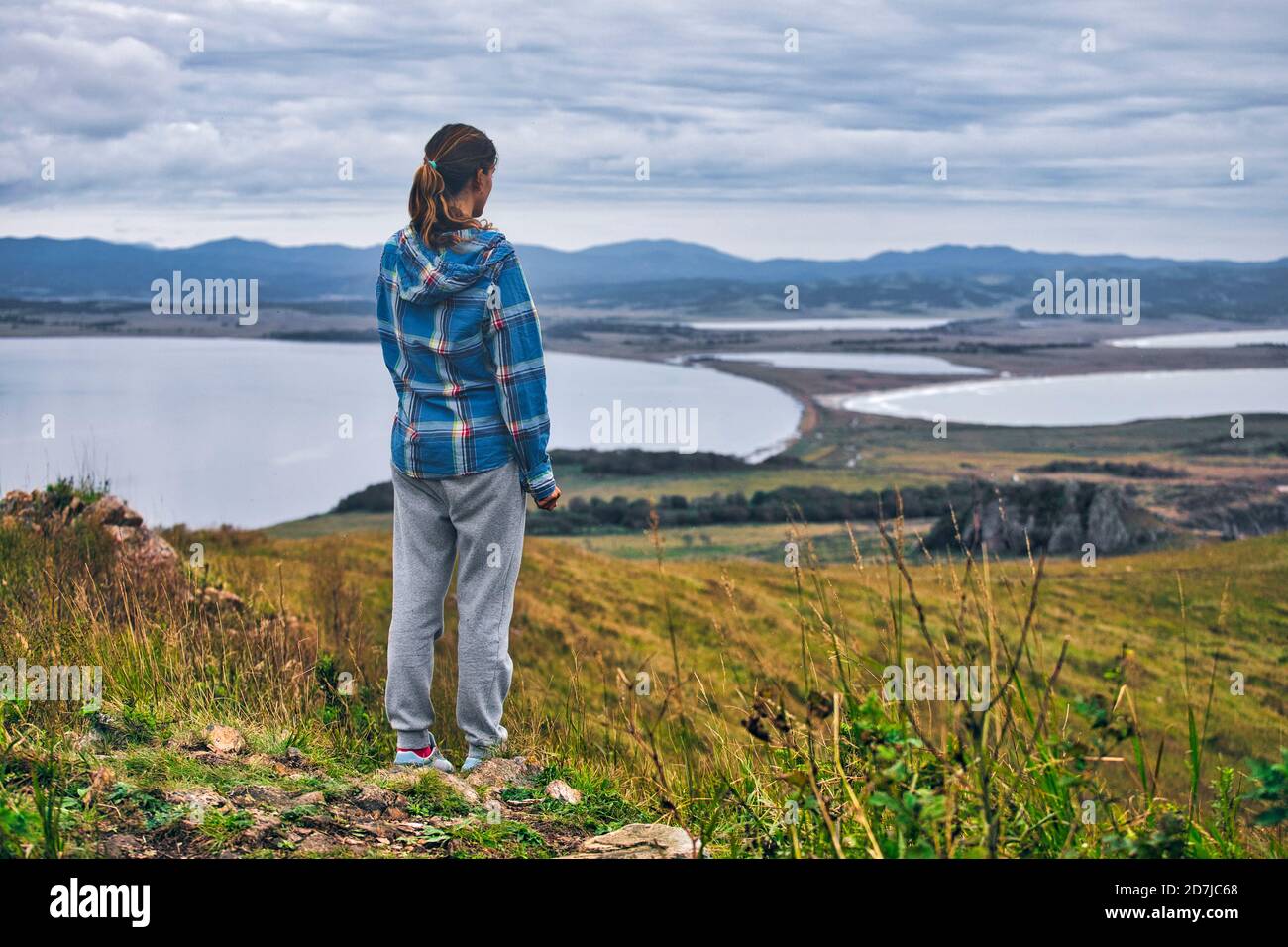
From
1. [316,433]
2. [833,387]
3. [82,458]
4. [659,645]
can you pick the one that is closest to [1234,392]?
[833,387]

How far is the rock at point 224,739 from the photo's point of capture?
4.96 meters

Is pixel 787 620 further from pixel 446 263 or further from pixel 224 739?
pixel 446 263

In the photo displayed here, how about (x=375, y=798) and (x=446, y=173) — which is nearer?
(x=375, y=798)

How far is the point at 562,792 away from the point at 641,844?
84cm

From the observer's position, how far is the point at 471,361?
494 centimetres

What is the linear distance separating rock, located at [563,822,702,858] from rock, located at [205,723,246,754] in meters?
1.60

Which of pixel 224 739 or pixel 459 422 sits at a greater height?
pixel 459 422

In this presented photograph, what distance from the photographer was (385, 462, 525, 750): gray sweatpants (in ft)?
16.4

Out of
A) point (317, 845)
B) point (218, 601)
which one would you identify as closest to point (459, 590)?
point (317, 845)

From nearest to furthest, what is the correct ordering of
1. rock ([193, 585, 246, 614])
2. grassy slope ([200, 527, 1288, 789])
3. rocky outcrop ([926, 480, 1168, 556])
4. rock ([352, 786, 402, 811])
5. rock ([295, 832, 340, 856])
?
rock ([295, 832, 340, 856])
rock ([352, 786, 402, 811])
rock ([193, 585, 246, 614])
grassy slope ([200, 527, 1288, 789])
rocky outcrop ([926, 480, 1168, 556])

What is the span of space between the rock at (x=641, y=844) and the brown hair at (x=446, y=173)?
2382mm

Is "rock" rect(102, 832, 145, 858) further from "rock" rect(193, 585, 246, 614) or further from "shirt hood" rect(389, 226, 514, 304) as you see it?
"rock" rect(193, 585, 246, 614)

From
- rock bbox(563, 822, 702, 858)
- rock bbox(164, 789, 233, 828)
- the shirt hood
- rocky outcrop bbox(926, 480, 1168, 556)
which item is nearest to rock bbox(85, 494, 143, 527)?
the shirt hood
